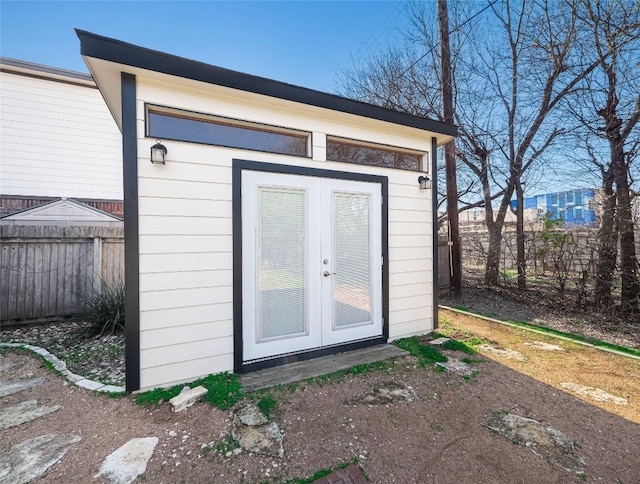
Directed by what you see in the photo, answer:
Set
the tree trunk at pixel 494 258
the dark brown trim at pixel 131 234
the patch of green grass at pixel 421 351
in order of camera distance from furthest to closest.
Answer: the tree trunk at pixel 494 258 < the patch of green grass at pixel 421 351 < the dark brown trim at pixel 131 234

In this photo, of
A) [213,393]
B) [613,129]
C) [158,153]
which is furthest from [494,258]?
[158,153]

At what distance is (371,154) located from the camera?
3.79m

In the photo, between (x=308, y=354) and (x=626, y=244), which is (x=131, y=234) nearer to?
(x=308, y=354)

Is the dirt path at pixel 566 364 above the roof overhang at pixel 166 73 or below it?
below

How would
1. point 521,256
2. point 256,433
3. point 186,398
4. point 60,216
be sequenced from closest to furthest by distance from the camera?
point 256,433 < point 186,398 < point 60,216 < point 521,256

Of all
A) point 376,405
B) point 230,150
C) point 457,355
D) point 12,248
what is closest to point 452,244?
point 457,355

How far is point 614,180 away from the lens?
4.83 m

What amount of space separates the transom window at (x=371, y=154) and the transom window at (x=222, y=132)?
15.3 inches

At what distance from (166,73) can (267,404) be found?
2957mm

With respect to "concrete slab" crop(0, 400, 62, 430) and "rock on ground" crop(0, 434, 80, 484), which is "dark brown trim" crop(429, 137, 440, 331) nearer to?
"rock on ground" crop(0, 434, 80, 484)

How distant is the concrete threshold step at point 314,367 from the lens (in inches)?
109

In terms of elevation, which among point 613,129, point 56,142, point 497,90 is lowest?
point 613,129

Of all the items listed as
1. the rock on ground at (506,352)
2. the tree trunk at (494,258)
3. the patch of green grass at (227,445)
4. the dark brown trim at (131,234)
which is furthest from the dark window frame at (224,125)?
the tree trunk at (494,258)

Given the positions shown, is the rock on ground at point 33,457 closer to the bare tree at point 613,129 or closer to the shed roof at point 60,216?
the shed roof at point 60,216
